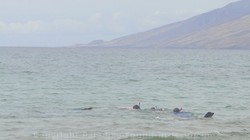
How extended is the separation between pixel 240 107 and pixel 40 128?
18089 mm

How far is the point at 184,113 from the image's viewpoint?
31.5 m

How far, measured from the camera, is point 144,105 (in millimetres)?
37625

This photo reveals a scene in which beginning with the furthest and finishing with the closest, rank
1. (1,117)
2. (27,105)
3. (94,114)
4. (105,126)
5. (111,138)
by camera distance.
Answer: (27,105) → (94,114) → (1,117) → (105,126) → (111,138)

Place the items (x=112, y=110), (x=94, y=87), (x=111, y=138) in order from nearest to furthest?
(x=111, y=138), (x=112, y=110), (x=94, y=87)

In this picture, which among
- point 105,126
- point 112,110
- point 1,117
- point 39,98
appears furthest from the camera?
point 39,98

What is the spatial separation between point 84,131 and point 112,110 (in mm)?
10213

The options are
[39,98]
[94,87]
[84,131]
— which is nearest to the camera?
[84,131]

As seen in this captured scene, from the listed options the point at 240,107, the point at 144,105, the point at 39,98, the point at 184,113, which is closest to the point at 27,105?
the point at 39,98

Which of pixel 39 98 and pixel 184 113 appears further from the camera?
pixel 39 98

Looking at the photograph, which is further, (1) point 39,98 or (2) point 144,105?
(1) point 39,98

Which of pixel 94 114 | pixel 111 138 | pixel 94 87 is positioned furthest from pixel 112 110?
pixel 94 87

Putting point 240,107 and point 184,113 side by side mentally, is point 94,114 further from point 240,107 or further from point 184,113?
point 240,107

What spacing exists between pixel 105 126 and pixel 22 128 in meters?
4.16

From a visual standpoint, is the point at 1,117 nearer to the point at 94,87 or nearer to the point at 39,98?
the point at 39,98
